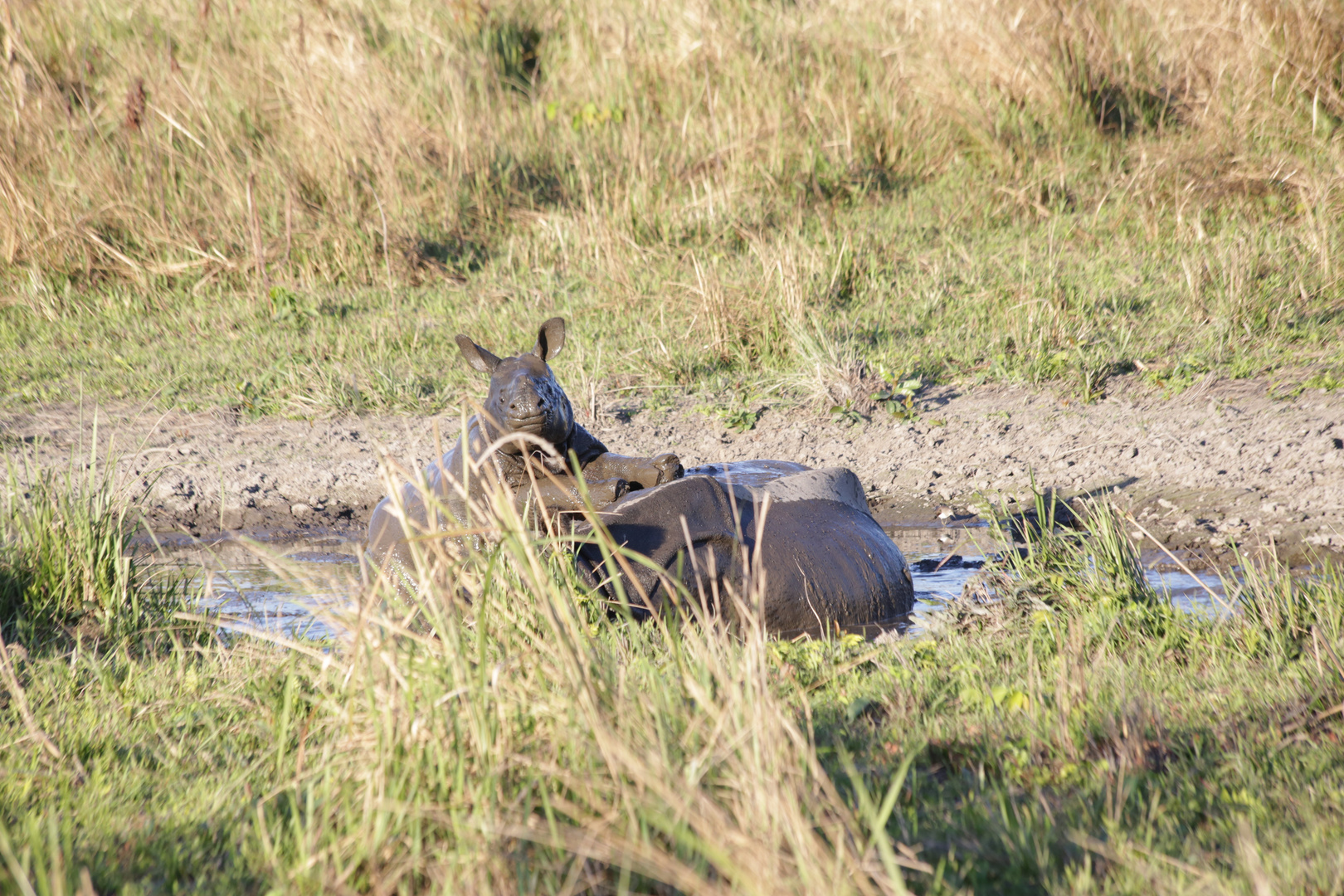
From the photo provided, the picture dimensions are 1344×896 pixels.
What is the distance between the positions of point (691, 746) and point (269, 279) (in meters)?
7.09

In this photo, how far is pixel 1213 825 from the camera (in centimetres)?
222

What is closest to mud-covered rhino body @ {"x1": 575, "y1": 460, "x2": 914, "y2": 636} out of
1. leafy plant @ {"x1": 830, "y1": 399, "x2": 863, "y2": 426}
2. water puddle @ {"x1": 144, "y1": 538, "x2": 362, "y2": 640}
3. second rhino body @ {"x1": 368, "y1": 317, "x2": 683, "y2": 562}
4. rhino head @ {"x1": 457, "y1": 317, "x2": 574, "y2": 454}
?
second rhino body @ {"x1": 368, "y1": 317, "x2": 683, "y2": 562}

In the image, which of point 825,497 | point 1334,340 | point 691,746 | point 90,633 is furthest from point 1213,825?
point 1334,340

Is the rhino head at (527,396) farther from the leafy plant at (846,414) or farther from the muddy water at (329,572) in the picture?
the leafy plant at (846,414)

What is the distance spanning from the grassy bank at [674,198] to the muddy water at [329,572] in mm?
1417

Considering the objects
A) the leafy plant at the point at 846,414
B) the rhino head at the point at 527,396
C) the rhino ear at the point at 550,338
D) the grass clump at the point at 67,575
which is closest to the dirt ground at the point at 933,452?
the leafy plant at the point at 846,414

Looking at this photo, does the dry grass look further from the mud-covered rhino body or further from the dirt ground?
the mud-covered rhino body

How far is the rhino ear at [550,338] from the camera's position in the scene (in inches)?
164

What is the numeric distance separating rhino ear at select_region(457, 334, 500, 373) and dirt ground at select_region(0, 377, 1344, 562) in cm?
165

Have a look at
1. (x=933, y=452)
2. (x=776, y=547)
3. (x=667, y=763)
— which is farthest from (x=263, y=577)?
(x=667, y=763)

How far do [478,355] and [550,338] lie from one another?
0.30m

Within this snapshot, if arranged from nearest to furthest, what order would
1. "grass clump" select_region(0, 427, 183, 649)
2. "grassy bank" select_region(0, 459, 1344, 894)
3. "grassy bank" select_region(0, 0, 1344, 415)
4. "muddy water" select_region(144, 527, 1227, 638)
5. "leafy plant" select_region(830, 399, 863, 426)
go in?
"grassy bank" select_region(0, 459, 1344, 894) < "grass clump" select_region(0, 427, 183, 649) < "muddy water" select_region(144, 527, 1227, 638) < "leafy plant" select_region(830, 399, 863, 426) < "grassy bank" select_region(0, 0, 1344, 415)

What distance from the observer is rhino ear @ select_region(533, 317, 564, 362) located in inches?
164

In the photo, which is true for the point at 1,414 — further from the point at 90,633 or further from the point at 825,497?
the point at 825,497
